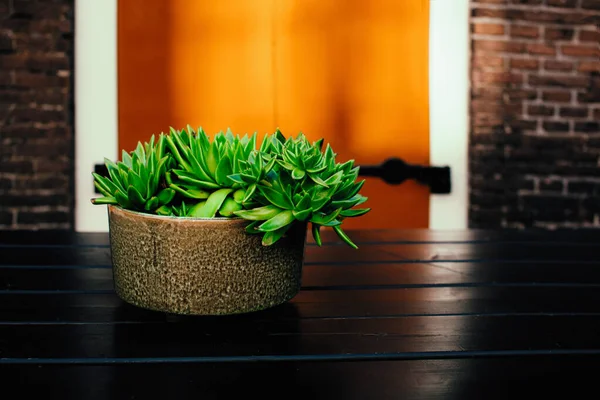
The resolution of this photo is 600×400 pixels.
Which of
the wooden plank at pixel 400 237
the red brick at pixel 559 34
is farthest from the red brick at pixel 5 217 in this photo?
the red brick at pixel 559 34

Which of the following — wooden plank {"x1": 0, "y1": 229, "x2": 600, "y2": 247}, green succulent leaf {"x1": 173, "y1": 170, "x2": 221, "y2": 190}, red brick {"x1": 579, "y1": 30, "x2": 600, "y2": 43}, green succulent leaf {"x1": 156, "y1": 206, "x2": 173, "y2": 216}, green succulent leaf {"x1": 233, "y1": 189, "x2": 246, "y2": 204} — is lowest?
wooden plank {"x1": 0, "y1": 229, "x2": 600, "y2": 247}

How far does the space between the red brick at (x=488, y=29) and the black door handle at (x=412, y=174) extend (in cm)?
61

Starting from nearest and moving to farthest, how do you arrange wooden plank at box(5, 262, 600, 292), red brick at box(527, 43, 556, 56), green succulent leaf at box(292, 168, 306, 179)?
green succulent leaf at box(292, 168, 306, 179) < wooden plank at box(5, 262, 600, 292) < red brick at box(527, 43, 556, 56)

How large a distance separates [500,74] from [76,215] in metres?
1.91

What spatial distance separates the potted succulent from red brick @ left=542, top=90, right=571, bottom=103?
2.26 meters

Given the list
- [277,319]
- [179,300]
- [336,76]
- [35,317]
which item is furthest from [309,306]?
[336,76]

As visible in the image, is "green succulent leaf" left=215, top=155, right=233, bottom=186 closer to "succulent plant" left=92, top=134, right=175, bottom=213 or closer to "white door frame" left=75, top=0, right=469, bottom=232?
"succulent plant" left=92, top=134, right=175, bottom=213

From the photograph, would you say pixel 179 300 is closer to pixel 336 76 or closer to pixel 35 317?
pixel 35 317

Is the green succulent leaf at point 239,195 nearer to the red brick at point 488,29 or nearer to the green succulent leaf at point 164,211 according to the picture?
A: the green succulent leaf at point 164,211

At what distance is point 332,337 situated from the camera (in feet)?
2.26

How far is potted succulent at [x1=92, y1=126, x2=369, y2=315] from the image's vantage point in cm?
69

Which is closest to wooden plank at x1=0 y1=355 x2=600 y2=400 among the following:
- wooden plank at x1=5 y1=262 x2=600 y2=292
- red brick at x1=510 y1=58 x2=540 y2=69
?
wooden plank at x1=5 y1=262 x2=600 y2=292

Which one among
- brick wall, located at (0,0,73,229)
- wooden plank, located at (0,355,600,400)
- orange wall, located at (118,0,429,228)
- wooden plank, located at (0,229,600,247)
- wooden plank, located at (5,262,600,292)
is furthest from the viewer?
orange wall, located at (118,0,429,228)

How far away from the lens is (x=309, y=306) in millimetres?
816
